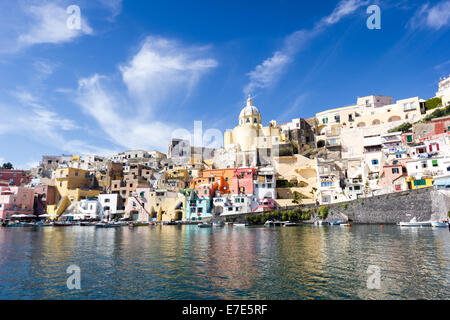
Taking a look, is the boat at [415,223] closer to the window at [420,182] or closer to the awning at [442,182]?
the awning at [442,182]

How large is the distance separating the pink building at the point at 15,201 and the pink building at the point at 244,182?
4381cm

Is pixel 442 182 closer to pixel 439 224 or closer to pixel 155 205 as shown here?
pixel 439 224

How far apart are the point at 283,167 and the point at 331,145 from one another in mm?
12546

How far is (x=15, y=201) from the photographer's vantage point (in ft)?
203

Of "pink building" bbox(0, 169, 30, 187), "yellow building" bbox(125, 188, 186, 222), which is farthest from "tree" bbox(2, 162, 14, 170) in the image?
"yellow building" bbox(125, 188, 186, 222)

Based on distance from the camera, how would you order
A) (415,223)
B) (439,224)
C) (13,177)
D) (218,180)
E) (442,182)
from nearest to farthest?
(439,224)
(415,223)
(442,182)
(218,180)
(13,177)

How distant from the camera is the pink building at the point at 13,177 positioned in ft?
254

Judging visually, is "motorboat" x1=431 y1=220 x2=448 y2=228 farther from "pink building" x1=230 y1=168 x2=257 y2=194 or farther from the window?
"pink building" x1=230 y1=168 x2=257 y2=194

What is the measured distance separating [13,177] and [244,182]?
206ft

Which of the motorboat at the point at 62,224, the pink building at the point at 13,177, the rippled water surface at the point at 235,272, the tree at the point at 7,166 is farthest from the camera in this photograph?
the tree at the point at 7,166

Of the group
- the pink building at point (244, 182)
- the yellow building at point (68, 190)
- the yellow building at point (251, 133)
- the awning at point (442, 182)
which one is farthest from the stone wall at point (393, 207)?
the yellow building at point (68, 190)

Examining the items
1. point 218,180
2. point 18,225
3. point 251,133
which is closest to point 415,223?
point 218,180

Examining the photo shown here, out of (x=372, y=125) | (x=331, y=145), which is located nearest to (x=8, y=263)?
(x=331, y=145)
